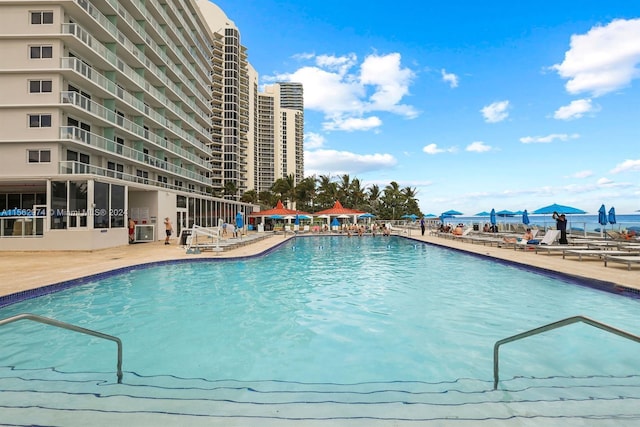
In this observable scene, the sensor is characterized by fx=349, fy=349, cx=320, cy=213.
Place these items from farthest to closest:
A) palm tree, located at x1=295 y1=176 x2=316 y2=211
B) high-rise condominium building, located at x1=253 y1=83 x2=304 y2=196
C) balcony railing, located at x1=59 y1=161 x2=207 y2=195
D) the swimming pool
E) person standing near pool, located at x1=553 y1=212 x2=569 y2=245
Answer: high-rise condominium building, located at x1=253 y1=83 x2=304 y2=196
palm tree, located at x1=295 y1=176 x2=316 y2=211
balcony railing, located at x1=59 y1=161 x2=207 y2=195
person standing near pool, located at x1=553 y1=212 x2=569 y2=245
the swimming pool

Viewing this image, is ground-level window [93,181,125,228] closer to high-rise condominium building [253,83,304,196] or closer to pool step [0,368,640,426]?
pool step [0,368,640,426]

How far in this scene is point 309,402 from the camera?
321 cm

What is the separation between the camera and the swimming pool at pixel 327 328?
447 cm

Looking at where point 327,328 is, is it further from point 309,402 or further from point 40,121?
point 40,121

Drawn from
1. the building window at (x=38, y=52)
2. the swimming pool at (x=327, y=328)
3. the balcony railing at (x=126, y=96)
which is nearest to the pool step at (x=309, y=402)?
the swimming pool at (x=327, y=328)

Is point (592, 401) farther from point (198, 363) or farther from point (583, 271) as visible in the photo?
point (583, 271)

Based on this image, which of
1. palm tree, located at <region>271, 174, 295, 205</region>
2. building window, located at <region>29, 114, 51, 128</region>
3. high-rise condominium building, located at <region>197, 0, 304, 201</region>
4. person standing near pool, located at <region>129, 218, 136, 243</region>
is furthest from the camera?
high-rise condominium building, located at <region>197, 0, 304, 201</region>

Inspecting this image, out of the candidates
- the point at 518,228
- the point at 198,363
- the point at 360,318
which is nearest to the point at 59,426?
the point at 198,363

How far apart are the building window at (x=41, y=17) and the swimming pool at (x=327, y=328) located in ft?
60.9

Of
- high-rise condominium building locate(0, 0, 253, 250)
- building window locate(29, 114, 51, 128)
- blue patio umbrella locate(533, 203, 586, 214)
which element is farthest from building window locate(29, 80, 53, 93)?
blue patio umbrella locate(533, 203, 586, 214)

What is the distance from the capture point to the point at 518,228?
25.6 m

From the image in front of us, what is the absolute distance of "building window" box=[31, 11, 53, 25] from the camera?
19969 millimetres

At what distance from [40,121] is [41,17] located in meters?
5.98

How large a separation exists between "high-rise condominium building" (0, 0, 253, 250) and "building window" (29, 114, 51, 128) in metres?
0.06
